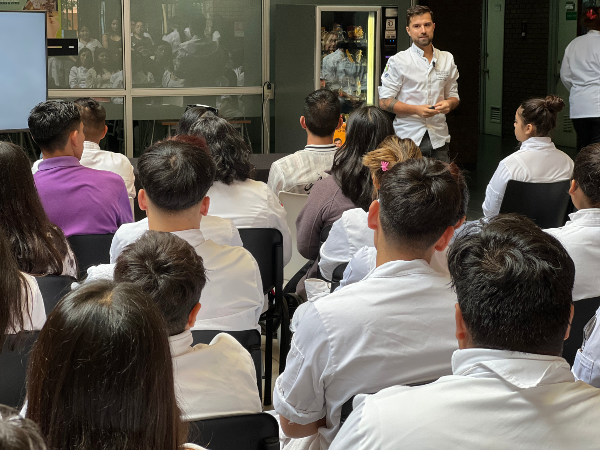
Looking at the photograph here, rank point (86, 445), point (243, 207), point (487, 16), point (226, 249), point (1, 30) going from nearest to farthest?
1. point (86, 445)
2. point (226, 249)
3. point (243, 207)
4. point (1, 30)
5. point (487, 16)

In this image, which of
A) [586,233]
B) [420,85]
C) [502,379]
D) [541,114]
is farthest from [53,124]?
[420,85]

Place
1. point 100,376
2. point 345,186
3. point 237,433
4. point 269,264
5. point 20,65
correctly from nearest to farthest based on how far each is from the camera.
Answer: point 100,376 → point 237,433 → point 269,264 → point 345,186 → point 20,65

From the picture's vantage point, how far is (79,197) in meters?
3.08

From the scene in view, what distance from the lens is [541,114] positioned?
4.38m

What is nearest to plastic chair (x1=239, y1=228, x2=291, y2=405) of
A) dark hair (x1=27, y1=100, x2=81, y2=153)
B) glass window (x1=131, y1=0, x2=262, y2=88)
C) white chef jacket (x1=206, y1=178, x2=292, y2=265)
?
white chef jacket (x1=206, y1=178, x2=292, y2=265)

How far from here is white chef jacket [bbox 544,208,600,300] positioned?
7.74ft

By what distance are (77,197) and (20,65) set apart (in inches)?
119

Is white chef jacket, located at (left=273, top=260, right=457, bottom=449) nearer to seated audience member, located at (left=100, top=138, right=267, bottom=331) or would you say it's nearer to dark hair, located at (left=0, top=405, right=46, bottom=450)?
seated audience member, located at (left=100, top=138, right=267, bottom=331)

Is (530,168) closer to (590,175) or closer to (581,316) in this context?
(590,175)

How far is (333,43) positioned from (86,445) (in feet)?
20.7

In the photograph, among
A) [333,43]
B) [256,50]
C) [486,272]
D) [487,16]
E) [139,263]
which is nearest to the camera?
[486,272]

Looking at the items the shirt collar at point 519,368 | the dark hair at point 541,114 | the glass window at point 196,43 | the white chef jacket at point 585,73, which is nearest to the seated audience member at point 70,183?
the shirt collar at point 519,368

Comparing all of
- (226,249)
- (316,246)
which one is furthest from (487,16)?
(226,249)

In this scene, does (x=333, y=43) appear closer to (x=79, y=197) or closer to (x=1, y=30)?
(x=1, y=30)
